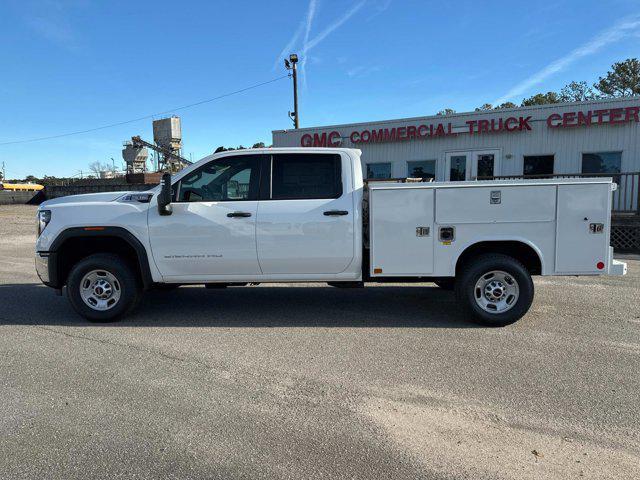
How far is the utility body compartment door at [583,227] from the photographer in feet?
17.0

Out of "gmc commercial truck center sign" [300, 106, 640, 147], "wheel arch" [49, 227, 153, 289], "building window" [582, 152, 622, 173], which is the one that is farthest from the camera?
"building window" [582, 152, 622, 173]

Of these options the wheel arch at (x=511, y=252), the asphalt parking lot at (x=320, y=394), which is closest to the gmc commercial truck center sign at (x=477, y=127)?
the asphalt parking lot at (x=320, y=394)

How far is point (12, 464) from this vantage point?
2.81 metres

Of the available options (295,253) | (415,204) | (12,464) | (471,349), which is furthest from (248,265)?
(12,464)

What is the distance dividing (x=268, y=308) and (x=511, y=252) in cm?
320

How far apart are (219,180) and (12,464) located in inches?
140

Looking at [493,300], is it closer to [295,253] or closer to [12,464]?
[295,253]

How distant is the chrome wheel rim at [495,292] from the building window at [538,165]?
12801 mm

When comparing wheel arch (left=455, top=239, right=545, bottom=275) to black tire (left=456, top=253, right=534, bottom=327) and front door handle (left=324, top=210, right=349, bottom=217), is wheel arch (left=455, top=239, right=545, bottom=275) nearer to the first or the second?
black tire (left=456, top=253, right=534, bottom=327)

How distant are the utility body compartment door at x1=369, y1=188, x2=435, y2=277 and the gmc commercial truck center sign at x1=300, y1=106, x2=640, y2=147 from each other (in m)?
13.2

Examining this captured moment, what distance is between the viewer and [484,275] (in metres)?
5.41

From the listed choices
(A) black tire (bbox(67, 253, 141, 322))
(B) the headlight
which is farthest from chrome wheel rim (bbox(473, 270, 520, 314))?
(B) the headlight

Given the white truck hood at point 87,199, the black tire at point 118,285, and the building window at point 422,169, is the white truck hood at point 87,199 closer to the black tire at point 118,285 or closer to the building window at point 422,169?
the black tire at point 118,285

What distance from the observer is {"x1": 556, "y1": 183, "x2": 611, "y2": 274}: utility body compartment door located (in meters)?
5.18
